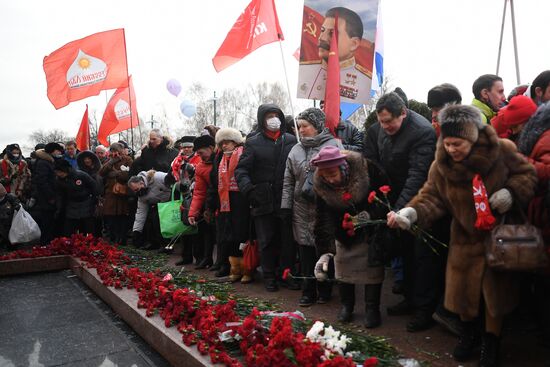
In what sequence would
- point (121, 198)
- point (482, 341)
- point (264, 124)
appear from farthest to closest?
point (121, 198)
point (264, 124)
point (482, 341)

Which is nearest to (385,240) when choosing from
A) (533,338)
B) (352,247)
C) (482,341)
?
(352,247)

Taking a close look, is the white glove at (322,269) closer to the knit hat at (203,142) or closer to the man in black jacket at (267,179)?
the man in black jacket at (267,179)

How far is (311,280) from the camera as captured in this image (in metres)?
4.71

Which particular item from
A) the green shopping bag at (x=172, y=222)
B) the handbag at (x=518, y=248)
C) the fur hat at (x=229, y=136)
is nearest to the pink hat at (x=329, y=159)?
the handbag at (x=518, y=248)

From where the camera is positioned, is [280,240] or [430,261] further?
[280,240]

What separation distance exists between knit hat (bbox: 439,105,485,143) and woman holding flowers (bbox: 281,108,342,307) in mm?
1756

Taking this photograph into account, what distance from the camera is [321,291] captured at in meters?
4.80

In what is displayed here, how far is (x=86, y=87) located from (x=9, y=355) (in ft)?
24.6

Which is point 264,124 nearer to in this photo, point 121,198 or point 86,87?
point 121,198

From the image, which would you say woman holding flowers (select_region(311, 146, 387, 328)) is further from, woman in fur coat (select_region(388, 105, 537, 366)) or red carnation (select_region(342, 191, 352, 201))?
woman in fur coat (select_region(388, 105, 537, 366))

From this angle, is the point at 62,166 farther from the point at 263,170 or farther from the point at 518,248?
the point at 518,248

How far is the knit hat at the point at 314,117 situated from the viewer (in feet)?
15.3

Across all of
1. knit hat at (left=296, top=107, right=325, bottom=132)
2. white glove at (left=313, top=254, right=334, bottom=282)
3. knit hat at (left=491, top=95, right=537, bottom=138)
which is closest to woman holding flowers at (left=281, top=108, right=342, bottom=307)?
knit hat at (left=296, top=107, right=325, bottom=132)

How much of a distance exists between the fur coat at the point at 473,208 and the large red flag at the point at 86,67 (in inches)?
333
